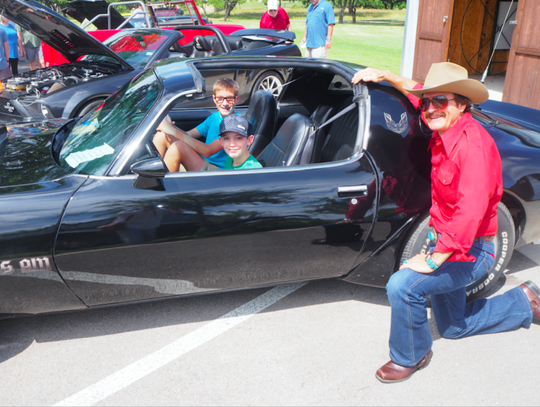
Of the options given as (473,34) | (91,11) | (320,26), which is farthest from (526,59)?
(91,11)

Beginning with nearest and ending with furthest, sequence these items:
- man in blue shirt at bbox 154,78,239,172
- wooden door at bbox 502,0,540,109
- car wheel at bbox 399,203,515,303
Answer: car wheel at bbox 399,203,515,303, man in blue shirt at bbox 154,78,239,172, wooden door at bbox 502,0,540,109

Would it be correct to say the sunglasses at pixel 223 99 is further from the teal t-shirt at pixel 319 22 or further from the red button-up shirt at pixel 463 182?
the teal t-shirt at pixel 319 22

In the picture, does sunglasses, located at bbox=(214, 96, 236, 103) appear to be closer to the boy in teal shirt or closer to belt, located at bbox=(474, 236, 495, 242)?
the boy in teal shirt

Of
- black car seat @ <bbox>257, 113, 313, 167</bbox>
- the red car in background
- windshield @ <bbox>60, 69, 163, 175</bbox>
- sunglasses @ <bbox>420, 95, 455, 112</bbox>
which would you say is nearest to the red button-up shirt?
sunglasses @ <bbox>420, 95, 455, 112</bbox>

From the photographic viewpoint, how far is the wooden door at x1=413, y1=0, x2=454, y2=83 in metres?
9.84

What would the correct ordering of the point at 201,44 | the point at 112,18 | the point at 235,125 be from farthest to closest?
the point at 112,18
the point at 201,44
the point at 235,125

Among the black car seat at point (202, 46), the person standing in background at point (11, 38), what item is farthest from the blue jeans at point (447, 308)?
the person standing in background at point (11, 38)

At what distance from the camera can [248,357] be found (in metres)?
2.80

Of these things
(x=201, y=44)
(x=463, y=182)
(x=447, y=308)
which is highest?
(x=201, y=44)

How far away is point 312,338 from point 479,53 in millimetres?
11796

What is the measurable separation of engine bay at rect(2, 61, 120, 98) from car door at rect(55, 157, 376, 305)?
4.30m

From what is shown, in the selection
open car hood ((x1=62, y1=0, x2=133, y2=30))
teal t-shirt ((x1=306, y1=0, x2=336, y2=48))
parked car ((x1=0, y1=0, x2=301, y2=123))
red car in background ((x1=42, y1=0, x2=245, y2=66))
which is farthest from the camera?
open car hood ((x1=62, y1=0, x2=133, y2=30))

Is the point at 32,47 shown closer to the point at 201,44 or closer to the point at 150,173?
the point at 201,44

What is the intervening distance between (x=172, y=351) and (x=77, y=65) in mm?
5384
